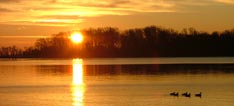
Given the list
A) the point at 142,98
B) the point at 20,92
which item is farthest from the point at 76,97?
the point at 20,92

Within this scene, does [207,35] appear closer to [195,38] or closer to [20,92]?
[195,38]

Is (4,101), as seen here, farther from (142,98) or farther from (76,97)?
(142,98)

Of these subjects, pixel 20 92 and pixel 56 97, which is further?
pixel 20 92

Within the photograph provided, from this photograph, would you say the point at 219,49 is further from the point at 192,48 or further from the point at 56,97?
the point at 56,97

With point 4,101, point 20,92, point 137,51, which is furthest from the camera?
point 137,51

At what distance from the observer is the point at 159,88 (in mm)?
46438

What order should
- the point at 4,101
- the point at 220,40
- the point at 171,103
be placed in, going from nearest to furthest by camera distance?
the point at 171,103 → the point at 4,101 → the point at 220,40

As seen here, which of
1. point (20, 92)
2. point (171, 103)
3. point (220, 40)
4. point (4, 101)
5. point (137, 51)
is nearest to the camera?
point (171, 103)

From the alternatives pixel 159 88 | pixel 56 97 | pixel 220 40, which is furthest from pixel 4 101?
pixel 220 40

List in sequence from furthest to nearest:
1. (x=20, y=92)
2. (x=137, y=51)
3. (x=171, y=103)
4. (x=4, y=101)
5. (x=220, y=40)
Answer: (x=137, y=51), (x=220, y=40), (x=20, y=92), (x=4, y=101), (x=171, y=103)

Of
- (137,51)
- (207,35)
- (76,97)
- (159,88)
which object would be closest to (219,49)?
(207,35)

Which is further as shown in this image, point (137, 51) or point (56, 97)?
point (137, 51)

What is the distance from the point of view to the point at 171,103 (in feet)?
111

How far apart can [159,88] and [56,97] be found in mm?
11236
